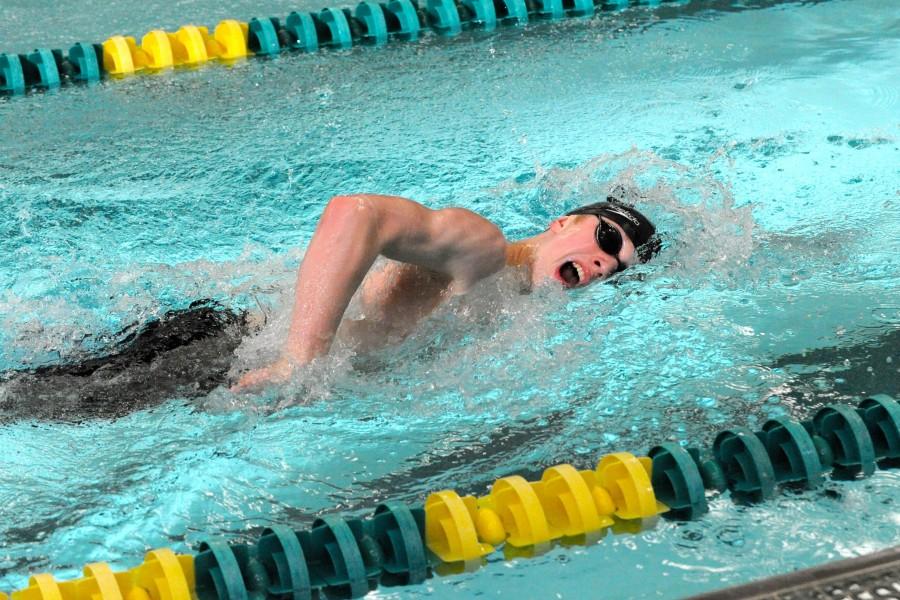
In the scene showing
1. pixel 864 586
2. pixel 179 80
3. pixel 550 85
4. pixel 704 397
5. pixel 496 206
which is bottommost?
pixel 864 586

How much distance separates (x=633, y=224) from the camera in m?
3.00

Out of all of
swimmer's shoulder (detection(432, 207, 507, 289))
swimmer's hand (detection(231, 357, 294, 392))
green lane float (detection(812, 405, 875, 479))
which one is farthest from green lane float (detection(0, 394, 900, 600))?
swimmer's shoulder (detection(432, 207, 507, 289))

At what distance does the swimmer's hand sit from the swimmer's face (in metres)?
0.78

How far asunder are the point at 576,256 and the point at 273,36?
9.91ft

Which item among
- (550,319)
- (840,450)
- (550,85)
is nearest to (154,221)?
(550,319)

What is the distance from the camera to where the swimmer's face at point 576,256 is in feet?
9.58

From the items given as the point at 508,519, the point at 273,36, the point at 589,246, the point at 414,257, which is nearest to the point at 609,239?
the point at 589,246

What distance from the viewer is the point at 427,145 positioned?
4.51m

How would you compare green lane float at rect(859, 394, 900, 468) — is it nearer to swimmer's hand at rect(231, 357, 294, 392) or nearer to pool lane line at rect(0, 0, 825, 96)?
swimmer's hand at rect(231, 357, 294, 392)

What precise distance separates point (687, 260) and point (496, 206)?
31.2 inches

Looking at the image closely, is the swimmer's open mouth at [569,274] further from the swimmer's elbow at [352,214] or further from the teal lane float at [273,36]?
the teal lane float at [273,36]

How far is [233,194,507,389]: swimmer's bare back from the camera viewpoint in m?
2.42

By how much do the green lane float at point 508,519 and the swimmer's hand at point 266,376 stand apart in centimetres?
37

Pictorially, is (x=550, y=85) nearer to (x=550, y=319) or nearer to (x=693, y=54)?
(x=693, y=54)
